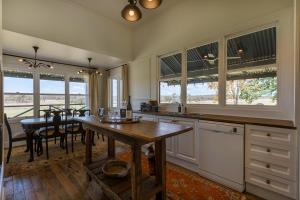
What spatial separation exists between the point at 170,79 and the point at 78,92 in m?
3.72

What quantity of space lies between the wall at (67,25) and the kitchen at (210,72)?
20 mm

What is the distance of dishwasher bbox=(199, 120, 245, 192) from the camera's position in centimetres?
200

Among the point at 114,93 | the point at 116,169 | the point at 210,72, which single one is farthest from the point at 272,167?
the point at 114,93

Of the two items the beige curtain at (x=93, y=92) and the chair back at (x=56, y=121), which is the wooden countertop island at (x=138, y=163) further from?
the beige curtain at (x=93, y=92)

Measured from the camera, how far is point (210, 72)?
2.96m

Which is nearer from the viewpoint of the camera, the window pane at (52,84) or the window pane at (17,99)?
the window pane at (17,99)

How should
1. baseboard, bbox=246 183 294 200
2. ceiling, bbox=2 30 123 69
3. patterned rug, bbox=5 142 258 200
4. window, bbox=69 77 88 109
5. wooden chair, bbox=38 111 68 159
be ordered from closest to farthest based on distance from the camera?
baseboard, bbox=246 183 294 200, patterned rug, bbox=5 142 258 200, ceiling, bbox=2 30 123 69, wooden chair, bbox=38 111 68 159, window, bbox=69 77 88 109

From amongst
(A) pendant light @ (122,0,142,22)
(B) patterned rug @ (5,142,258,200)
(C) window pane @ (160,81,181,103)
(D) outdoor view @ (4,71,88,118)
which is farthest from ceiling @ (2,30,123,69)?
(B) patterned rug @ (5,142,258,200)

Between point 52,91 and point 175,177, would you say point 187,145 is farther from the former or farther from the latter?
point 52,91

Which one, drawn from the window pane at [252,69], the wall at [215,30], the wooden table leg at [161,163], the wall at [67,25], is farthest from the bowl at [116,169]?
the wall at [67,25]

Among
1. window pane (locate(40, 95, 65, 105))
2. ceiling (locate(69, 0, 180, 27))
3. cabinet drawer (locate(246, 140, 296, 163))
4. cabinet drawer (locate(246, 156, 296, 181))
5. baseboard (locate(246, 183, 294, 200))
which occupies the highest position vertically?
ceiling (locate(69, 0, 180, 27))

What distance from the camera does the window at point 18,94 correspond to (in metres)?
4.28

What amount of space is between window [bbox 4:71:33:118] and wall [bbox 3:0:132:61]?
2.29m

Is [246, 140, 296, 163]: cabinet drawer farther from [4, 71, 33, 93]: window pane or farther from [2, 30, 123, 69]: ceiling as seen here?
[4, 71, 33, 93]: window pane
